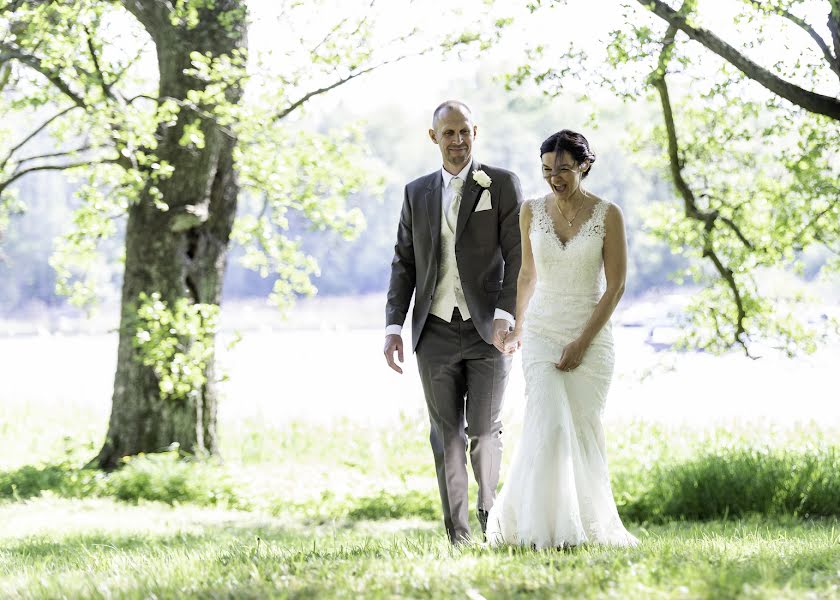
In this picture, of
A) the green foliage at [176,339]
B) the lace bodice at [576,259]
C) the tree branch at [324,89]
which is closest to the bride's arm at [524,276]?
→ the lace bodice at [576,259]

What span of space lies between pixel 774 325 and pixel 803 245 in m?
1.12

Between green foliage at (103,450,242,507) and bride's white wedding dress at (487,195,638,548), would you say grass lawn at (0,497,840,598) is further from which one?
green foliage at (103,450,242,507)

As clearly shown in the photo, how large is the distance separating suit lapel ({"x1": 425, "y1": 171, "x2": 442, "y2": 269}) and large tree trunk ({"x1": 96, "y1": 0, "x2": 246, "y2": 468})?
557 cm

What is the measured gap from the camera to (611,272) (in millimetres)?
5246

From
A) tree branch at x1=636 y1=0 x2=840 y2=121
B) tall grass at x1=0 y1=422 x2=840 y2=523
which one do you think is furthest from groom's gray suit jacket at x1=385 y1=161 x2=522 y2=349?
tall grass at x1=0 y1=422 x2=840 y2=523

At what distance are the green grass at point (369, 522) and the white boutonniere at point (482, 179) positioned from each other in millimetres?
1957

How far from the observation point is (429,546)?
482 centimetres

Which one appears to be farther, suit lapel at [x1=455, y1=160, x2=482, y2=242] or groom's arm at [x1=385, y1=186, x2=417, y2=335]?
groom's arm at [x1=385, y1=186, x2=417, y2=335]

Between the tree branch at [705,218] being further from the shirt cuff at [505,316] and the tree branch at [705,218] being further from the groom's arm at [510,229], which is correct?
the shirt cuff at [505,316]

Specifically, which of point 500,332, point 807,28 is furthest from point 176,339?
point 807,28

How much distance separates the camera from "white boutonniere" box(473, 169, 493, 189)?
5918 mm

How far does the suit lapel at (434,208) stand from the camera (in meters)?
5.99

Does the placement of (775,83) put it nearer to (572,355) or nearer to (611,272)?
(611,272)

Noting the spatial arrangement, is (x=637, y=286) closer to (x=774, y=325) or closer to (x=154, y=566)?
(x=774, y=325)
